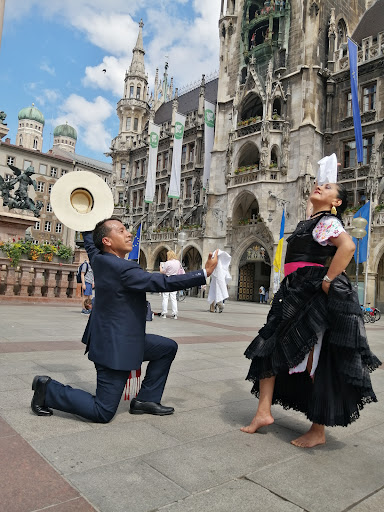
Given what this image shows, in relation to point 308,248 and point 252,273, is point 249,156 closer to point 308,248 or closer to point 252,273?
point 252,273

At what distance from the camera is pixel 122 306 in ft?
10.5

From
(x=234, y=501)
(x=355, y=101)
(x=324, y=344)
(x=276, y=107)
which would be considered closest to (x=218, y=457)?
(x=234, y=501)

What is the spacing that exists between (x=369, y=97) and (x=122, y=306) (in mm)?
29834

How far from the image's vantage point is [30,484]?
7.11 ft

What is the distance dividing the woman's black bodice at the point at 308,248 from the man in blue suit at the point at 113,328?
69 centimetres

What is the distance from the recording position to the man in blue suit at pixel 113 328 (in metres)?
3.11

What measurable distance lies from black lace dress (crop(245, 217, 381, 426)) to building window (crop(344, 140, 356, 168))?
27.8 m

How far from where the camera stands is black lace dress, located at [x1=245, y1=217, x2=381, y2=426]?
2.89 m

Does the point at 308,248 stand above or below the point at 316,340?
above

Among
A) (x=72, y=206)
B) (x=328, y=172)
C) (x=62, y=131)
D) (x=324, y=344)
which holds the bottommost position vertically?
(x=324, y=344)

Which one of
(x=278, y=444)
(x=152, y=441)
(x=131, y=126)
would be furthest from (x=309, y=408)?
(x=131, y=126)

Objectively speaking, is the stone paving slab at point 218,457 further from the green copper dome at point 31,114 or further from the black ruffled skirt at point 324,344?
the green copper dome at point 31,114

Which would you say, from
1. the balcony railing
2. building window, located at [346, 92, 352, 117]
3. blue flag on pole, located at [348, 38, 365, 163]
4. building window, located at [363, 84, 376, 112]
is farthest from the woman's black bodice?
building window, located at [346, 92, 352, 117]

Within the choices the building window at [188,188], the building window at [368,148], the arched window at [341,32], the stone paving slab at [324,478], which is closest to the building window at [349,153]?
the building window at [368,148]
